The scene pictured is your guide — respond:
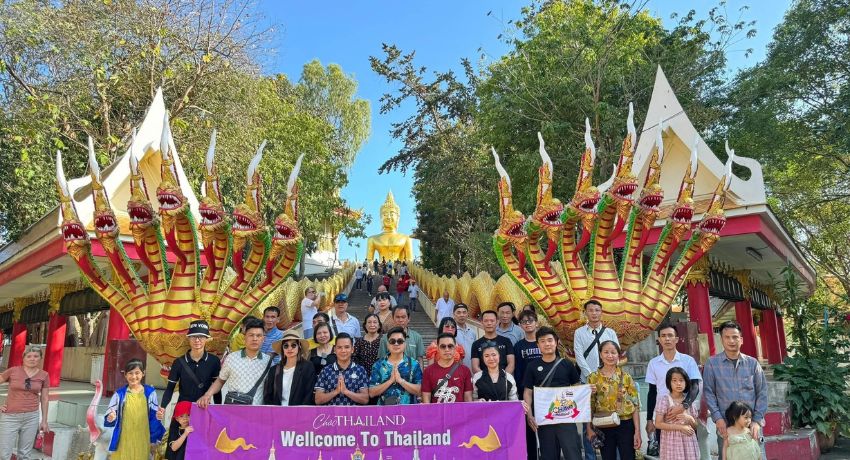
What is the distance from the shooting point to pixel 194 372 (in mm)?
5297

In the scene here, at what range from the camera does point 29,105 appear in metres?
13.9

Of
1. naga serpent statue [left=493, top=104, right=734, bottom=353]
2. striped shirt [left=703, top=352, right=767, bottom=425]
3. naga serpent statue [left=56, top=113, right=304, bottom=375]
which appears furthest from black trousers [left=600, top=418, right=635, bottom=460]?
naga serpent statue [left=56, top=113, right=304, bottom=375]

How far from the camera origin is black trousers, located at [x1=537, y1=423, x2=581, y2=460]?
4992 millimetres

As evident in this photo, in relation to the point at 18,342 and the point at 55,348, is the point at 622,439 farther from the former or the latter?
the point at 18,342

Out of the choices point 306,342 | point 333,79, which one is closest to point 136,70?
point 306,342

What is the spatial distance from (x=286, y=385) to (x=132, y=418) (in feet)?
4.31

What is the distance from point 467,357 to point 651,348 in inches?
210

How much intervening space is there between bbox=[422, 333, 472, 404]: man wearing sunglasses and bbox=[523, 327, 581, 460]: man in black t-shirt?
1.84 feet

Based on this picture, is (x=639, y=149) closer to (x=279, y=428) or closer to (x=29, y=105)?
(x=279, y=428)

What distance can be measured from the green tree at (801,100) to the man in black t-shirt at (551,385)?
46.6ft

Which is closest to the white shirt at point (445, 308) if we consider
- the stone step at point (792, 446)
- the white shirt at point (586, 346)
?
the white shirt at point (586, 346)

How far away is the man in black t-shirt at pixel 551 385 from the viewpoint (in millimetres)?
5016

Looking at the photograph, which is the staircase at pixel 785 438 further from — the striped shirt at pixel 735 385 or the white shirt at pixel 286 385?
the white shirt at pixel 286 385

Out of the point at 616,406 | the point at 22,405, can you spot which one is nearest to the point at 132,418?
the point at 22,405
